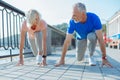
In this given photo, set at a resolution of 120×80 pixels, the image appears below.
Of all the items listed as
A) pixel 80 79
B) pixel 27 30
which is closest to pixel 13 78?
pixel 80 79

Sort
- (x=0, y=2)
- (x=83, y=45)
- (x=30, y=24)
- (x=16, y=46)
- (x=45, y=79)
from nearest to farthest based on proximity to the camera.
A: (x=45, y=79) → (x=30, y=24) → (x=0, y=2) → (x=83, y=45) → (x=16, y=46)

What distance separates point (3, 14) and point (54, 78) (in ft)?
9.07

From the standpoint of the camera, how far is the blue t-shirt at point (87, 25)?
16.1 feet

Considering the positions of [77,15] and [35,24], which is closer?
[77,15]

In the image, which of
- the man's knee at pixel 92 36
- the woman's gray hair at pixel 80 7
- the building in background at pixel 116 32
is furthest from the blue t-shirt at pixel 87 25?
the building in background at pixel 116 32

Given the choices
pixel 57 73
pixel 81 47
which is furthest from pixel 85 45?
pixel 57 73

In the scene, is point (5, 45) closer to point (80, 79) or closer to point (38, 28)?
point (38, 28)

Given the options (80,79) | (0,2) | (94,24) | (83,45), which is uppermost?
(0,2)

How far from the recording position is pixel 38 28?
5.36 metres

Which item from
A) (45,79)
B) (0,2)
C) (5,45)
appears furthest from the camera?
(5,45)

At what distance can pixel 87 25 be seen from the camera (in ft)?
16.6

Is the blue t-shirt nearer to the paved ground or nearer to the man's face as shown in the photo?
the man's face

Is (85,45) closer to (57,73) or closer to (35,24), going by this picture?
(35,24)

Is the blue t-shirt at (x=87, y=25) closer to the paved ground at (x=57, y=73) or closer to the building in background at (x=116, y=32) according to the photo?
the paved ground at (x=57, y=73)
